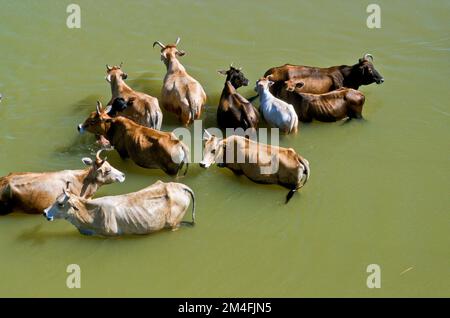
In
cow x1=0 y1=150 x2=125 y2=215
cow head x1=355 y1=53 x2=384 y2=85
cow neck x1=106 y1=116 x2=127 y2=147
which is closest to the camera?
cow x1=0 y1=150 x2=125 y2=215

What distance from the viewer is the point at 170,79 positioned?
1049cm

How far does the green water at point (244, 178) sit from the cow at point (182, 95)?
36 centimetres

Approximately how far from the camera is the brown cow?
35.2 ft

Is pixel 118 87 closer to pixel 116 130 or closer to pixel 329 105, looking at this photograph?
pixel 116 130

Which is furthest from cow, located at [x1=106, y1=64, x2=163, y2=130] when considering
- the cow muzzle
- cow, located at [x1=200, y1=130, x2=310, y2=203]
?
cow, located at [x1=200, y1=130, x2=310, y2=203]

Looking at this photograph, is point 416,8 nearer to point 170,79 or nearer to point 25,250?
point 170,79

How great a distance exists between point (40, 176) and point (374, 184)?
174 inches

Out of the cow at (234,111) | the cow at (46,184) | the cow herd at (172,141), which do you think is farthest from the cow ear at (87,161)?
the cow at (234,111)

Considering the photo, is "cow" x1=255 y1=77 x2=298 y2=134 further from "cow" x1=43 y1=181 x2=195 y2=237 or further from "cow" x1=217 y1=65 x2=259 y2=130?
"cow" x1=43 y1=181 x2=195 y2=237

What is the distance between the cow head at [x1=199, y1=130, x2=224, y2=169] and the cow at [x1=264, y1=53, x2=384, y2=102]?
1897 mm

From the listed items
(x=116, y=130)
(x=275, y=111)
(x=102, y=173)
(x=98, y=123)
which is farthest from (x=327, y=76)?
(x=102, y=173)

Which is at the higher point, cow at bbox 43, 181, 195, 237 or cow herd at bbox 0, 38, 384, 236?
cow herd at bbox 0, 38, 384, 236

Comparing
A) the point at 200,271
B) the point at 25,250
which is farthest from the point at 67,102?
the point at 200,271

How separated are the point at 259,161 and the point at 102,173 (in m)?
2.04
